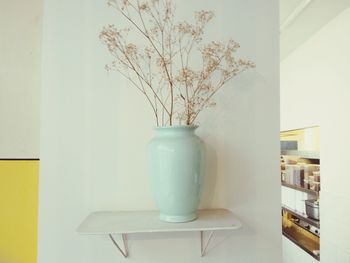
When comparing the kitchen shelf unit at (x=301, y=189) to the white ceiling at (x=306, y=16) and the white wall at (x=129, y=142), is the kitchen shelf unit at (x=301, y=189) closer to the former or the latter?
the white ceiling at (x=306, y=16)

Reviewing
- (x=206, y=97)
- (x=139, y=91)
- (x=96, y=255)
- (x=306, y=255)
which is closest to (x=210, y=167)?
(x=206, y=97)

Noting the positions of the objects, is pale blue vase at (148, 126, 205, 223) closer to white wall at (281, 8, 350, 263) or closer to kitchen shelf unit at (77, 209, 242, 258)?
kitchen shelf unit at (77, 209, 242, 258)

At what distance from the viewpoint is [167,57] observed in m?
0.96

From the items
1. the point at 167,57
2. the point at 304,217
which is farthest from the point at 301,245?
the point at 167,57

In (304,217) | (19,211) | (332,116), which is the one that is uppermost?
(332,116)

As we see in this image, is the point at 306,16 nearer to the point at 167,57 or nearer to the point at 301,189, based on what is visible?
the point at 167,57

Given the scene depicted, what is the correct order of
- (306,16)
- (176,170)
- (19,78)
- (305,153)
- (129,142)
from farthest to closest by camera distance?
(305,153) → (306,16) → (19,78) → (129,142) → (176,170)

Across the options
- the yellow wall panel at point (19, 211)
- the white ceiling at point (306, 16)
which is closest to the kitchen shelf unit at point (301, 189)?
the white ceiling at point (306, 16)

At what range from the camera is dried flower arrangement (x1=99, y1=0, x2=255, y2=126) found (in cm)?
94

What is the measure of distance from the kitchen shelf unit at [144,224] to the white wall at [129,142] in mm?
36

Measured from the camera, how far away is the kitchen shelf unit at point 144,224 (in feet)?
2.48

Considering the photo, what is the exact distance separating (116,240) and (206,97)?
0.61 metres

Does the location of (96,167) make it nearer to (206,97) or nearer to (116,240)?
(116,240)

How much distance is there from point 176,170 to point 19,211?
696 millimetres
